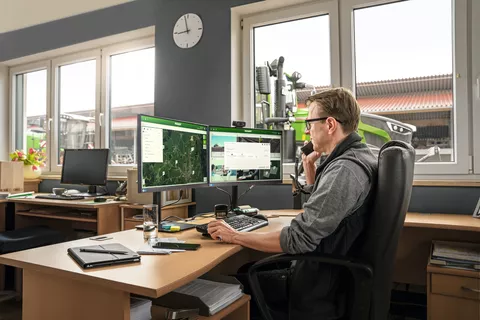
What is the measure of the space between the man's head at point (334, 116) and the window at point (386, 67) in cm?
81

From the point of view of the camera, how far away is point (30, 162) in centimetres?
393

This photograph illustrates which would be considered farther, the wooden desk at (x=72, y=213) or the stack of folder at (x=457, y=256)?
the wooden desk at (x=72, y=213)

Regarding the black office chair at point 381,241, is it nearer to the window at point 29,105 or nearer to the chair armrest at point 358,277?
the chair armrest at point 358,277

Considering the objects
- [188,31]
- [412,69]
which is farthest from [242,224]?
[188,31]

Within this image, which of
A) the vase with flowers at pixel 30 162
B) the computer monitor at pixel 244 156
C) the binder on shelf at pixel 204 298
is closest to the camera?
the binder on shelf at pixel 204 298

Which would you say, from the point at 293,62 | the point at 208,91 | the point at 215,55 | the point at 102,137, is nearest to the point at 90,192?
the point at 102,137

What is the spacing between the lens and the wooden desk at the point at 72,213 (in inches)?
107

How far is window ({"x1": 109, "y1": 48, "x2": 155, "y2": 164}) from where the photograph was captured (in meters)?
3.71

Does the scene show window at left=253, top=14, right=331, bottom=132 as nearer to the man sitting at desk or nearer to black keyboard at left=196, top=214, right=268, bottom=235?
black keyboard at left=196, top=214, right=268, bottom=235

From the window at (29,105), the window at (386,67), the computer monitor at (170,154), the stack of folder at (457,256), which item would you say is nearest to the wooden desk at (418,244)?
the stack of folder at (457,256)

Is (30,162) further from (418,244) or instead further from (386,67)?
(418,244)

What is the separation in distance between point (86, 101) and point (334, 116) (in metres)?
3.39

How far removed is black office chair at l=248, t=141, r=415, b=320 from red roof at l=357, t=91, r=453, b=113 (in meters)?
1.51

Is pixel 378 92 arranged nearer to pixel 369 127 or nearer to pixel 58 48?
pixel 369 127
